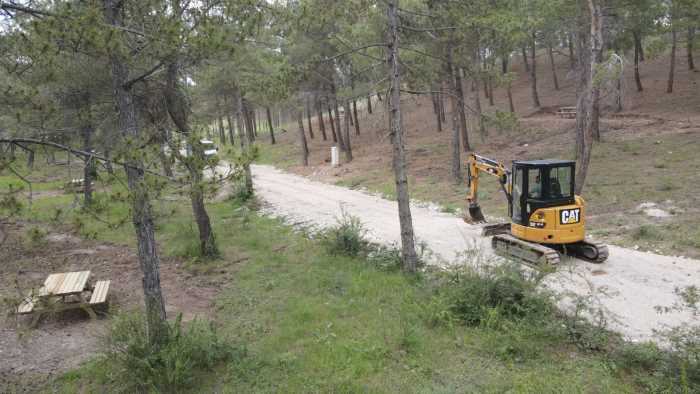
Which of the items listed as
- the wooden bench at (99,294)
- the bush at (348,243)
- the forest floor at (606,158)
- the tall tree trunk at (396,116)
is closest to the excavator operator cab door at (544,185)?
the forest floor at (606,158)

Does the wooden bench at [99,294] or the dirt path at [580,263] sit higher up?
the wooden bench at [99,294]

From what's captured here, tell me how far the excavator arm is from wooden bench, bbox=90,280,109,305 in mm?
8289

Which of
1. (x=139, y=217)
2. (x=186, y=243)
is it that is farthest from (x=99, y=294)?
(x=186, y=243)

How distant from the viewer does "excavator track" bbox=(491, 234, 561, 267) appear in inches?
332

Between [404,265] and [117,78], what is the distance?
18.5 feet

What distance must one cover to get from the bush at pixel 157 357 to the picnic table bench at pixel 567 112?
25601 millimetres

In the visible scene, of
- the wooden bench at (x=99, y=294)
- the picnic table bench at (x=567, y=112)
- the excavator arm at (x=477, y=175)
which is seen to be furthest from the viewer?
the picnic table bench at (x=567, y=112)

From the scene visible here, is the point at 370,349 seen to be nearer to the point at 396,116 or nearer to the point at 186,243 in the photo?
the point at 396,116

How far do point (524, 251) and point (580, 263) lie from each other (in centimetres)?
113

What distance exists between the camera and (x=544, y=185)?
902 centimetres

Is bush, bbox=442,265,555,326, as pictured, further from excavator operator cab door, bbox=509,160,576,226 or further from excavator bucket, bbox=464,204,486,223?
excavator bucket, bbox=464,204,486,223

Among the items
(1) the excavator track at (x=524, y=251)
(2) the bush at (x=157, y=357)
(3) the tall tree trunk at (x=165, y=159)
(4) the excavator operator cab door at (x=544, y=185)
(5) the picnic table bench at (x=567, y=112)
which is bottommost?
(1) the excavator track at (x=524, y=251)

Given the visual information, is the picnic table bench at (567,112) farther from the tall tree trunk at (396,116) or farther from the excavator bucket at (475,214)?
the tall tree trunk at (396,116)

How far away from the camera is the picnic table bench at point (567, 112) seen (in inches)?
1033
